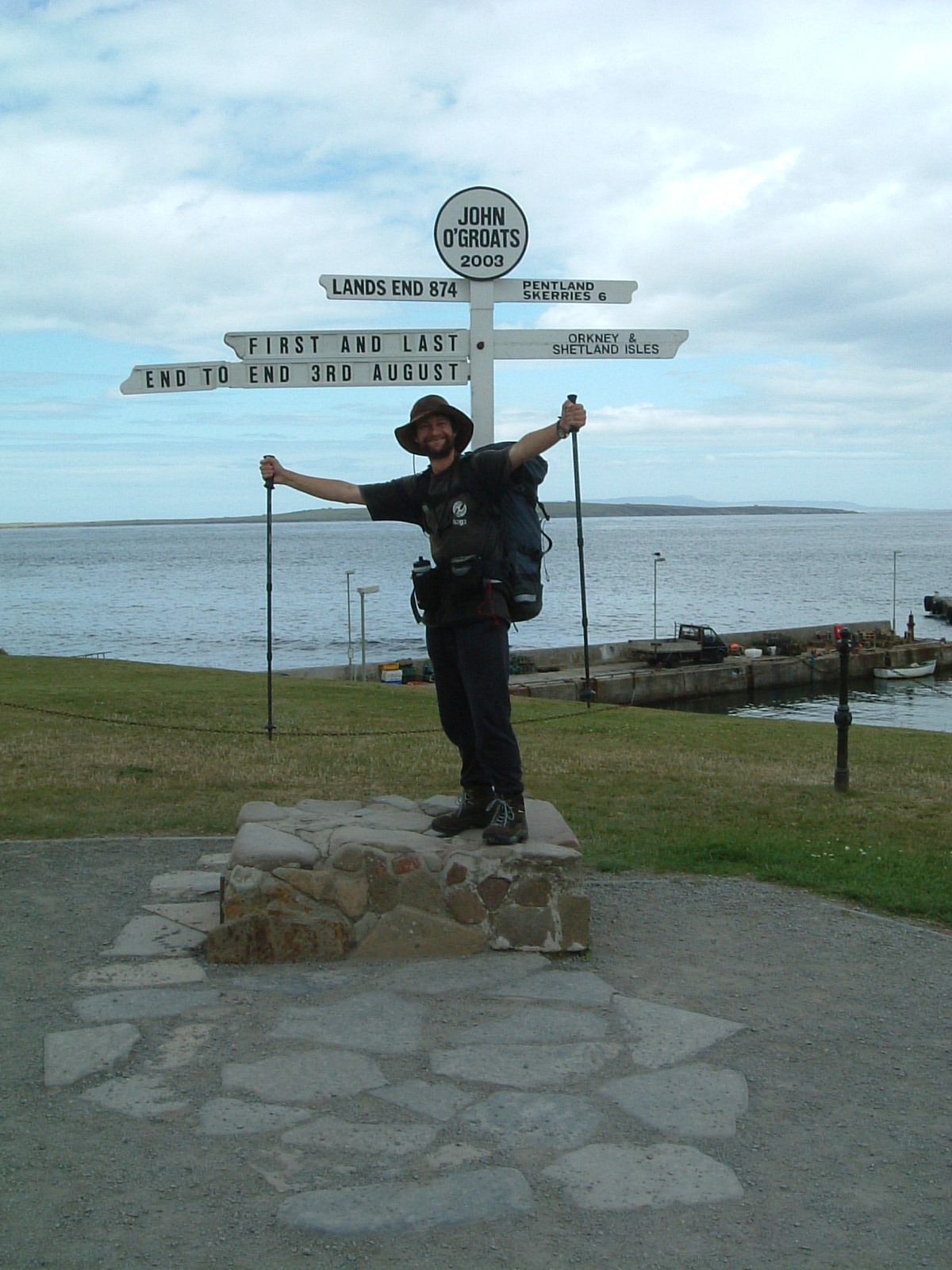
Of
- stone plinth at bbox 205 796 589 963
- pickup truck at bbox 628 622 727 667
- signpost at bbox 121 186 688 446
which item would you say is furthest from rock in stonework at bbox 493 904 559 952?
pickup truck at bbox 628 622 727 667

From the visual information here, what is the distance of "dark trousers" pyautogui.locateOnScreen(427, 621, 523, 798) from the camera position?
530 cm

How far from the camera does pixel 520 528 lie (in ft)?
17.6

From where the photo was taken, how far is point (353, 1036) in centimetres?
397

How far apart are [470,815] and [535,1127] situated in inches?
86.3

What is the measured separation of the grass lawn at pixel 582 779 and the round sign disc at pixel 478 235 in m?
3.28

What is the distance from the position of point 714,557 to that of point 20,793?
154722 millimetres

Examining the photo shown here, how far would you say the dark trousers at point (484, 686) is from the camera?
17.4 feet

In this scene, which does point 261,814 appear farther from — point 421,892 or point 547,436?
point 547,436

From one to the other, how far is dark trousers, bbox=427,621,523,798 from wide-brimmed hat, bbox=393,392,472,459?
32.4 inches

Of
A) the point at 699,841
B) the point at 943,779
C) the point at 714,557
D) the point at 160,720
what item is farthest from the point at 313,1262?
the point at 714,557

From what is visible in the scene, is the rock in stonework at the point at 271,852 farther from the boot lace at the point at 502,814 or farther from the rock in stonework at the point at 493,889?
the boot lace at the point at 502,814

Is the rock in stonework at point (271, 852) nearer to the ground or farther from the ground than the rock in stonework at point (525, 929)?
farther from the ground

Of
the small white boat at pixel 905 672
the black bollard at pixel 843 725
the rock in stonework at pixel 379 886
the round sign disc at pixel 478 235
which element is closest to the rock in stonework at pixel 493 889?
the rock in stonework at pixel 379 886

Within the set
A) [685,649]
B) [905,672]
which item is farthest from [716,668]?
[905,672]
